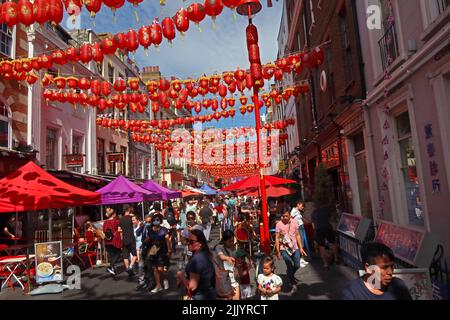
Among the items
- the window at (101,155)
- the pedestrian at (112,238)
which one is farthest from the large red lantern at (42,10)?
the window at (101,155)

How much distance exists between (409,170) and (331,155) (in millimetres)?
6117

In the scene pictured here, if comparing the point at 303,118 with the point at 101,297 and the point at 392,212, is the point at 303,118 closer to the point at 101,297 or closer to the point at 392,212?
the point at 392,212

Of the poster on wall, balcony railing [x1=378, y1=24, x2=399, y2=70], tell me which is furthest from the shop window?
balcony railing [x1=378, y1=24, x2=399, y2=70]

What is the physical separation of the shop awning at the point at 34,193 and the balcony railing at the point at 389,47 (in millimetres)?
9112

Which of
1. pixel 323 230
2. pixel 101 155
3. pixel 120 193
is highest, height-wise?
pixel 101 155

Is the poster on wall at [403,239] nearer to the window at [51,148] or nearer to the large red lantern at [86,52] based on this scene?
the large red lantern at [86,52]

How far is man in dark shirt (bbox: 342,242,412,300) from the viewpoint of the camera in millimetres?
2998

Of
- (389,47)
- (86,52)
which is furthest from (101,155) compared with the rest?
(389,47)

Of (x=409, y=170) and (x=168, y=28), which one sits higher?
(x=168, y=28)

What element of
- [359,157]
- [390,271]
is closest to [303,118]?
[359,157]

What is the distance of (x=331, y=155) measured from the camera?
13883 mm

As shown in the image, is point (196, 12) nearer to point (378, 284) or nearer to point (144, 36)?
point (144, 36)

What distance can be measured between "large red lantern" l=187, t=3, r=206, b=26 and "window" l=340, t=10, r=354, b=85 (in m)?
5.93

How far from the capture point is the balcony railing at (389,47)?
7808 millimetres
